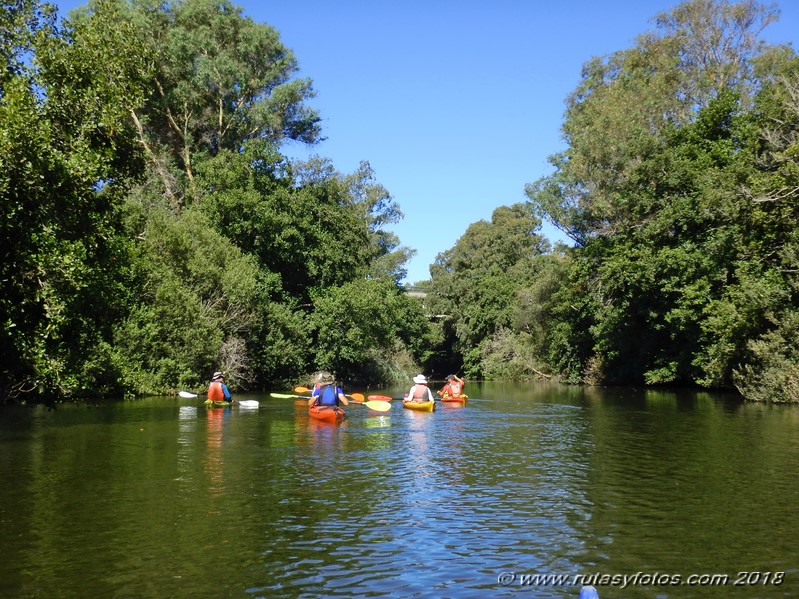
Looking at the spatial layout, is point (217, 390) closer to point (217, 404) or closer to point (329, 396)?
point (217, 404)

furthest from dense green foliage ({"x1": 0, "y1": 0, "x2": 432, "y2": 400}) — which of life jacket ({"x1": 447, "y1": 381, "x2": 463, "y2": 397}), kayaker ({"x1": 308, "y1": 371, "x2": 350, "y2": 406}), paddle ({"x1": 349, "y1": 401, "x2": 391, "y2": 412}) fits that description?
life jacket ({"x1": 447, "y1": 381, "x2": 463, "y2": 397})

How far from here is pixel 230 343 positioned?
1619 inches

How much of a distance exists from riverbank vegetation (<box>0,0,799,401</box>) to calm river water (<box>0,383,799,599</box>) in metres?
6.13

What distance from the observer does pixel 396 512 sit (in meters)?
11.4

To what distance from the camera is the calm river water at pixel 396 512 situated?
8.30 metres

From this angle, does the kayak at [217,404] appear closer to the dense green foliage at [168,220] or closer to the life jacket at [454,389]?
the dense green foliage at [168,220]

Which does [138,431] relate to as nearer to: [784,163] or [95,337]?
[95,337]

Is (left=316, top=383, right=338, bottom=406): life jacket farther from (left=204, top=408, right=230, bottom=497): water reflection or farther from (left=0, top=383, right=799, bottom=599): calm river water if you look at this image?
(left=204, top=408, right=230, bottom=497): water reflection

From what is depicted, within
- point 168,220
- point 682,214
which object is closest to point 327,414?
point 168,220

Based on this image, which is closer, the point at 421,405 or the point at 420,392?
the point at 421,405

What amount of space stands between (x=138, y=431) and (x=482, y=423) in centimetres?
1036

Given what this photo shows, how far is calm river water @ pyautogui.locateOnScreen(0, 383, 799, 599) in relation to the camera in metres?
8.30

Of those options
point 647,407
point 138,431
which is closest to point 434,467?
point 138,431

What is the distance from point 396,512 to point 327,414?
1239 centimetres
